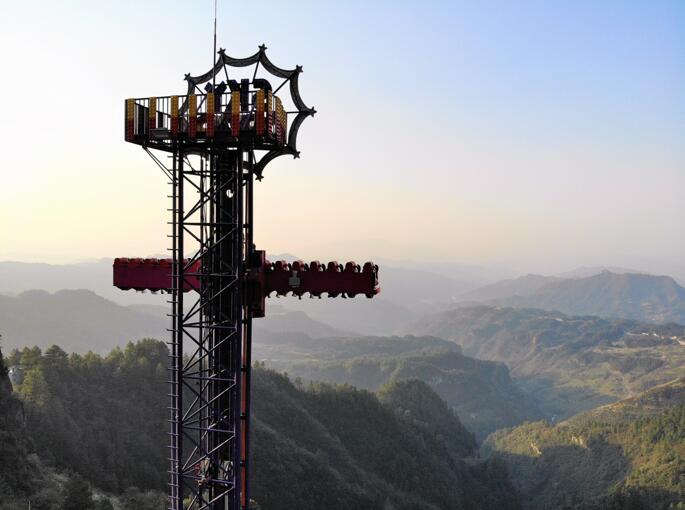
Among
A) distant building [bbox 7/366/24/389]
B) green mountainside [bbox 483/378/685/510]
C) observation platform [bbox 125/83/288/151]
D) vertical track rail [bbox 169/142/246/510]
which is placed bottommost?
green mountainside [bbox 483/378/685/510]

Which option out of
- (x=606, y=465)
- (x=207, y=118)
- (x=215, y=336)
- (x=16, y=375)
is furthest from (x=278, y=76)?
(x=606, y=465)

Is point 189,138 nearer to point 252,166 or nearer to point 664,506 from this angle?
point 252,166

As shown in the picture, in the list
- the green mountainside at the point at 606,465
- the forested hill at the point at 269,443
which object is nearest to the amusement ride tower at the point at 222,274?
the forested hill at the point at 269,443

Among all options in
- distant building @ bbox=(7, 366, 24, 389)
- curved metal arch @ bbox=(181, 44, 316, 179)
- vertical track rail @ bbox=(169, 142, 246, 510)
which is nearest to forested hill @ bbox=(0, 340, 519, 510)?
distant building @ bbox=(7, 366, 24, 389)

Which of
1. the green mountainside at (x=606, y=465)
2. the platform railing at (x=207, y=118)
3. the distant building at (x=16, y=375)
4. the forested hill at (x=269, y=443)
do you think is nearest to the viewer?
the platform railing at (x=207, y=118)

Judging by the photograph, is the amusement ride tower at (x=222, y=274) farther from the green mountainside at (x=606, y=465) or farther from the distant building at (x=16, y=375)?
the green mountainside at (x=606, y=465)

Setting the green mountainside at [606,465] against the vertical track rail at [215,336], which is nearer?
the vertical track rail at [215,336]

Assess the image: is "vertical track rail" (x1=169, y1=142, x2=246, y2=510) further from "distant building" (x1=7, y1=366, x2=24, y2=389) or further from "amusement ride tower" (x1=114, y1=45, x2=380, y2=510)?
"distant building" (x1=7, y1=366, x2=24, y2=389)
